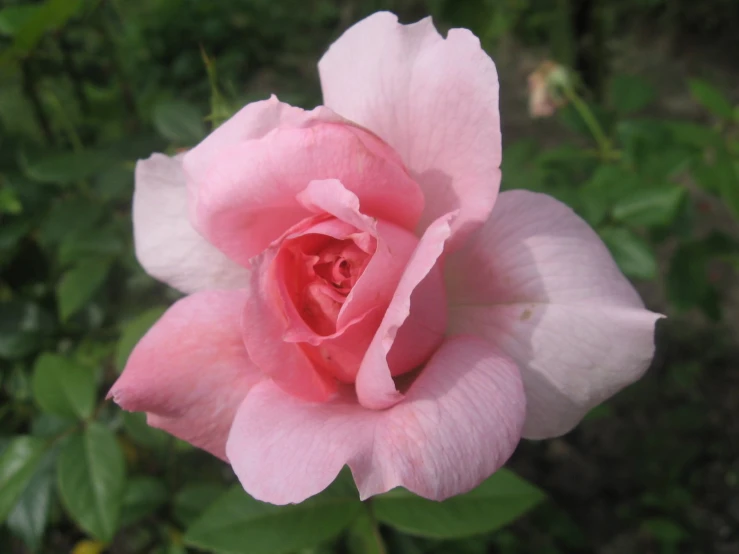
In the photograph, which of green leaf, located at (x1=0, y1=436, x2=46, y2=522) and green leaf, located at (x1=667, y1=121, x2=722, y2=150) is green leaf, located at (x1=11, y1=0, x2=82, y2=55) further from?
green leaf, located at (x1=667, y1=121, x2=722, y2=150)

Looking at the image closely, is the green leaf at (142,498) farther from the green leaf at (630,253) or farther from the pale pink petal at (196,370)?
the green leaf at (630,253)

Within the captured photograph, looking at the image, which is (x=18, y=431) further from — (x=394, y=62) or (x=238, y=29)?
(x=394, y=62)

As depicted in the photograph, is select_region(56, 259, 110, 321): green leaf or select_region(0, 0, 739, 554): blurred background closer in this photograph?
select_region(0, 0, 739, 554): blurred background

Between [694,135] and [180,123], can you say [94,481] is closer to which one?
[180,123]

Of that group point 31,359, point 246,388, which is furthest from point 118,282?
point 246,388

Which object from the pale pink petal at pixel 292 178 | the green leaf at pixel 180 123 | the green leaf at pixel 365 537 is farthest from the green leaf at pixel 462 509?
the green leaf at pixel 180 123

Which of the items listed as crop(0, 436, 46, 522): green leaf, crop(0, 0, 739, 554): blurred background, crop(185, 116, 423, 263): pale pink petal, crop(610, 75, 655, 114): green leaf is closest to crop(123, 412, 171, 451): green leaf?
crop(0, 0, 739, 554): blurred background

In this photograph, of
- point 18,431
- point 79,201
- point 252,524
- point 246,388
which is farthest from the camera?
point 18,431
